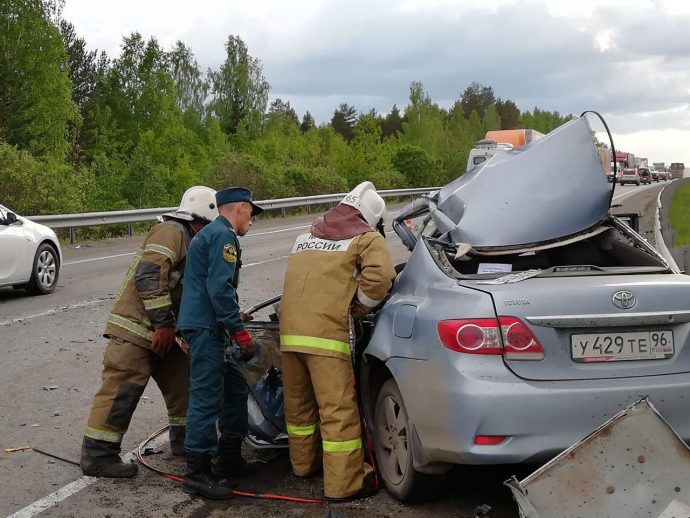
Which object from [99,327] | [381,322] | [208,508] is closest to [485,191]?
[381,322]

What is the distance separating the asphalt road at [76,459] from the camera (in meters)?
4.78

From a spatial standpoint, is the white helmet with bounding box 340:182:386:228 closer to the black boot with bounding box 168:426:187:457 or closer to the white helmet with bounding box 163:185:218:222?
the white helmet with bounding box 163:185:218:222

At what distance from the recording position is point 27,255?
1263cm

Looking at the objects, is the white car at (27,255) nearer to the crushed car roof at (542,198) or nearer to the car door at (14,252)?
the car door at (14,252)

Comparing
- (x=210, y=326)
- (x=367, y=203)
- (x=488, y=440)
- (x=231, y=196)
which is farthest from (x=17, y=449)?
(x=488, y=440)

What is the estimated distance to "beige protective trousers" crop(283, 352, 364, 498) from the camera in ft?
16.0

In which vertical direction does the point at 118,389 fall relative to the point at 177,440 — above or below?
above

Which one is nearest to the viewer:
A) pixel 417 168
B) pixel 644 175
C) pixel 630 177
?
pixel 417 168

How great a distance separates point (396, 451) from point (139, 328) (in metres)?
1.69

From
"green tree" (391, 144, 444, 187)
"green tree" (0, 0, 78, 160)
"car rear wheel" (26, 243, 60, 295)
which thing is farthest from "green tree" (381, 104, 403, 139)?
"car rear wheel" (26, 243, 60, 295)

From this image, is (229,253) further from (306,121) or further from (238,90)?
(306,121)

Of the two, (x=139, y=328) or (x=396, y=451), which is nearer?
(x=396, y=451)

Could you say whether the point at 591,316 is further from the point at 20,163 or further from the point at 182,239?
the point at 20,163

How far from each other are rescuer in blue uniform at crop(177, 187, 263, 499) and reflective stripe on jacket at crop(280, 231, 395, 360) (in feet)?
0.98
